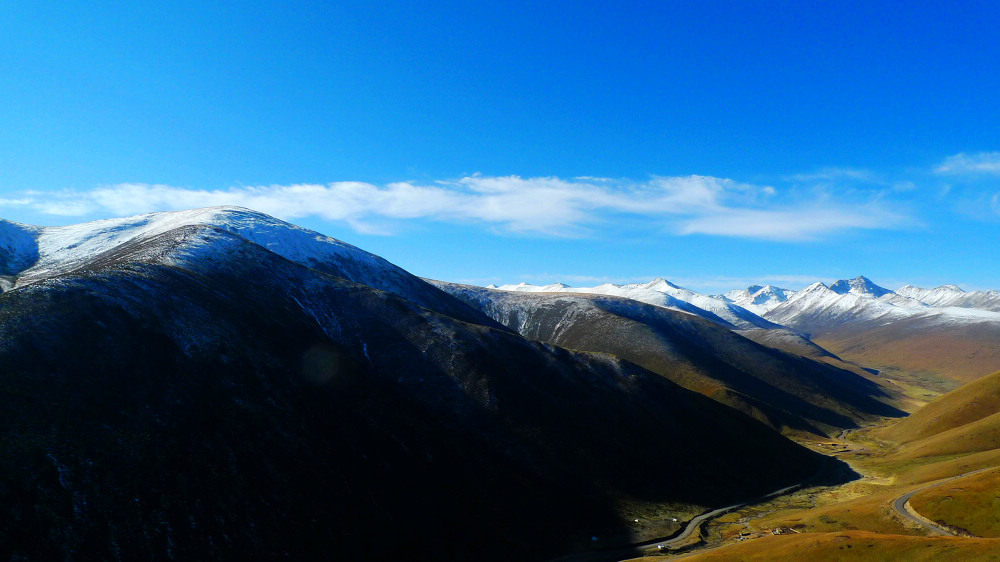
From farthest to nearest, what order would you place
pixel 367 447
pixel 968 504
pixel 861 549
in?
pixel 367 447 → pixel 968 504 → pixel 861 549

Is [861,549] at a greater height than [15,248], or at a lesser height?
lesser

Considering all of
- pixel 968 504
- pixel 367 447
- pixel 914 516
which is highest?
pixel 968 504

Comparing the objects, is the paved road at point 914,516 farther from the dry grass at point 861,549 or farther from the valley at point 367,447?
the dry grass at point 861,549

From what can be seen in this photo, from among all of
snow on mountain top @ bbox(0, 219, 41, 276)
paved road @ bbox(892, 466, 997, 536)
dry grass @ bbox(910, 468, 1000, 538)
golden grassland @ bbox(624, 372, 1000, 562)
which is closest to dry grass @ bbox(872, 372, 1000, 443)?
golden grassland @ bbox(624, 372, 1000, 562)

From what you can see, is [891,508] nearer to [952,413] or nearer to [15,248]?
[952,413]

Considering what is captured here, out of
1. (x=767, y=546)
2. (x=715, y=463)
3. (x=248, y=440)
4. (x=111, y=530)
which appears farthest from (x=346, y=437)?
(x=715, y=463)

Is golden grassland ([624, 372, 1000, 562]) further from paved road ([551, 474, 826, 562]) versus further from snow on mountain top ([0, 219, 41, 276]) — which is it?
snow on mountain top ([0, 219, 41, 276])

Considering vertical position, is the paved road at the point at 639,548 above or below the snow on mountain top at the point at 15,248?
below

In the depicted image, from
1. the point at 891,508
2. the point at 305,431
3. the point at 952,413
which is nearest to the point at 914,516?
the point at 891,508

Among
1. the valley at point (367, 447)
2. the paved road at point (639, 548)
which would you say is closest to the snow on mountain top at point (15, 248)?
the valley at point (367, 447)
